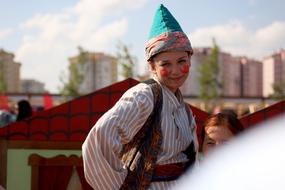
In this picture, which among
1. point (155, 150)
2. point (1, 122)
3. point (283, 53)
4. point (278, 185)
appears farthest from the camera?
point (283, 53)

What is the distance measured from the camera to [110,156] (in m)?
1.58

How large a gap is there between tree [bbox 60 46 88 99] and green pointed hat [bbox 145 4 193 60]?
24.6 metres

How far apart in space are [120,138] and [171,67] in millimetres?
351

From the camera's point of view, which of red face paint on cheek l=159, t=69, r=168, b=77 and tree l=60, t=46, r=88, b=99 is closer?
red face paint on cheek l=159, t=69, r=168, b=77

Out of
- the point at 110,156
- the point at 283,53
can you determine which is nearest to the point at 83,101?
the point at 110,156

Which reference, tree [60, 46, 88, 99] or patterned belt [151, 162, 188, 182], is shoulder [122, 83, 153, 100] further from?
tree [60, 46, 88, 99]

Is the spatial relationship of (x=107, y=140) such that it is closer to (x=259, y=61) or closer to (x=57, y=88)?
(x=57, y=88)

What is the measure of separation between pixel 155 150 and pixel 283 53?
64.0 metres

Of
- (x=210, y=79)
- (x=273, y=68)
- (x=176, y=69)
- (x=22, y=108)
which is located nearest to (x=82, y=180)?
(x=176, y=69)

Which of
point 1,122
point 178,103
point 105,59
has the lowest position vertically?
point 1,122

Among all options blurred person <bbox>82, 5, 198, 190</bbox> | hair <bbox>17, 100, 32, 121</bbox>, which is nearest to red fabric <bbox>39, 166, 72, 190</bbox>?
blurred person <bbox>82, 5, 198, 190</bbox>

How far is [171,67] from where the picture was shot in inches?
69.9

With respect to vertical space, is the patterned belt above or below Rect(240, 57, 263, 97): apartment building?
below

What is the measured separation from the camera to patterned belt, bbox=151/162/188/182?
1.71 m
